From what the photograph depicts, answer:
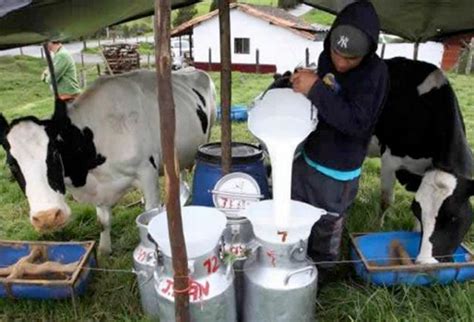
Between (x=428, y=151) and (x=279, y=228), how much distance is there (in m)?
2.02

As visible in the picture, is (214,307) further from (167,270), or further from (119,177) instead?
(119,177)

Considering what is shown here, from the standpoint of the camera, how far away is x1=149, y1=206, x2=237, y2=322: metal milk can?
216cm

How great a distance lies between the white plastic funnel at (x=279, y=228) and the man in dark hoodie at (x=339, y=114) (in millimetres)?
446

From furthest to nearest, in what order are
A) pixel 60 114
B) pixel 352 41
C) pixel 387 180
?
pixel 387 180 < pixel 60 114 < pixel 352 41

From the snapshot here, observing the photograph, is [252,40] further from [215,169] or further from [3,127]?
[215,169]

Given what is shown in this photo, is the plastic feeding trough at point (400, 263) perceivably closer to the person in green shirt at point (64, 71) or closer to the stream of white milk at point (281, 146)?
the stream of white milk at point (281, 146)

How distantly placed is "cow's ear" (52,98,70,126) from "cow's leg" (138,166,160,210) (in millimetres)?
637

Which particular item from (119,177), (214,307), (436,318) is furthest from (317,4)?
(214,307)

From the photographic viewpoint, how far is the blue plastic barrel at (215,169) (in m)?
2.89

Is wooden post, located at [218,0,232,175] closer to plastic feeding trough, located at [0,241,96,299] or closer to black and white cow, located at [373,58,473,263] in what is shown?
plastic feeding trough, located at [0,241,96,299]

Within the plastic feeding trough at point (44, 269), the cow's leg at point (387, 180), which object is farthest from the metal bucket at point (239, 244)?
the cow's leg at point (387, 180)

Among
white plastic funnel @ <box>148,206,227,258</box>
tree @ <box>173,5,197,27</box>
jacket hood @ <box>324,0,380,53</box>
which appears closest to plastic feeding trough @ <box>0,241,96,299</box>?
white plastic funnel @ <box>148,206,227,258</box>

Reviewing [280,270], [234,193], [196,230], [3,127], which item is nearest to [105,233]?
[3,127]

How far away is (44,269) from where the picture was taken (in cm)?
306
